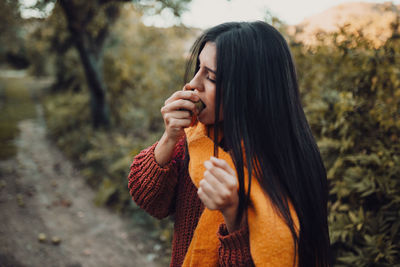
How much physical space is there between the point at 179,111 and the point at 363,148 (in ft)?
6.86

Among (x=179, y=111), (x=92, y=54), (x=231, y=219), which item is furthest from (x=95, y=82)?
(x=231, y=219)

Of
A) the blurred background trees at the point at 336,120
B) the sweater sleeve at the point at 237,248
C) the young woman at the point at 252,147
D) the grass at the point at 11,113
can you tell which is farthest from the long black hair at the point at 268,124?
the grass at the point at 11,113

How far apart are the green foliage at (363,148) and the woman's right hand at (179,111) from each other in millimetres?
1774

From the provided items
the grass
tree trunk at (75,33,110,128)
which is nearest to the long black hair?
tree trunk at (75,33,110,128)

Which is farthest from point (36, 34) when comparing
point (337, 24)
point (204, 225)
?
point (204, 225)

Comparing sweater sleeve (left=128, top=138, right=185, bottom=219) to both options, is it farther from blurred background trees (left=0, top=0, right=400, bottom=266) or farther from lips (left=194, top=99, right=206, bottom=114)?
blurred background trees (left=0, top=0, right=400, bottom=266)

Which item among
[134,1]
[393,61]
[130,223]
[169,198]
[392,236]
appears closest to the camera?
[169,198]

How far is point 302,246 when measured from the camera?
1182 mm

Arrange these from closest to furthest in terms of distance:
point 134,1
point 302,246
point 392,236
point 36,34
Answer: point 302,246 → point 392,236 → point 134,1 → point 36,34

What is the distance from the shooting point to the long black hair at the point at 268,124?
3.72ft

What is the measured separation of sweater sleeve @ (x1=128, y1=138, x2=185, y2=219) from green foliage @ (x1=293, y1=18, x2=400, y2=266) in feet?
5.36

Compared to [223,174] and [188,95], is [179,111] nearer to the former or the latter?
[188,95]

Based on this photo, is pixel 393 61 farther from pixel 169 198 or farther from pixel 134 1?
pixel 134 1

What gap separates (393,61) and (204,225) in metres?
2.45
